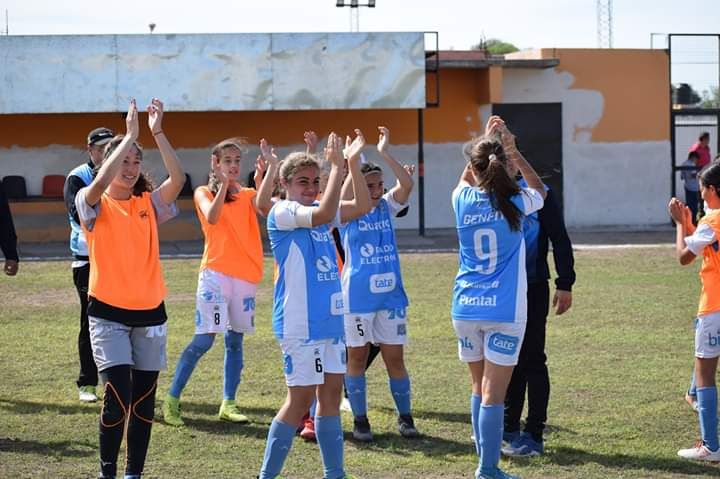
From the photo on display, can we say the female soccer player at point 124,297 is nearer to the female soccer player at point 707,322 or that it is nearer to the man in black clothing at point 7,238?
the man in black clothing at point 7,238

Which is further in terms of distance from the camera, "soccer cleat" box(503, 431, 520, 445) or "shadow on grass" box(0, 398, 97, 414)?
"shadow on grass" box(0, 398, 97, 414)

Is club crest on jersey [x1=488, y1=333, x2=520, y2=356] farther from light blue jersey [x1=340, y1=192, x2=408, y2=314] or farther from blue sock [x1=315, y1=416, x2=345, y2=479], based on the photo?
light blue jersey [x1=340, y1=192, x2=408, y2=314]

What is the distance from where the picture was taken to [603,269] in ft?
59.5

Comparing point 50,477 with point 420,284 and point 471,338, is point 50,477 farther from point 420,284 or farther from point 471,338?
point 420,284

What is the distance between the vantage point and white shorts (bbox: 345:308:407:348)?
771 cm

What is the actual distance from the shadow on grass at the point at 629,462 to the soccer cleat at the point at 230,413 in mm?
2084

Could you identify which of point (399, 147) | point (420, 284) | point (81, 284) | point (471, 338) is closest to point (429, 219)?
point (399, 147)

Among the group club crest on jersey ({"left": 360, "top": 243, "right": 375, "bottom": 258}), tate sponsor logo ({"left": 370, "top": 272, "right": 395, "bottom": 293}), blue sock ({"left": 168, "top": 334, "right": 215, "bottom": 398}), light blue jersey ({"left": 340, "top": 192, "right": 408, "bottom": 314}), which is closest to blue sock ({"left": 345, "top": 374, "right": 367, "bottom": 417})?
light blue jersey ({"left": 340, "top": 192, "right": 408, "bottom": 314})

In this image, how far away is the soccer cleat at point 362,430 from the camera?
765 cm

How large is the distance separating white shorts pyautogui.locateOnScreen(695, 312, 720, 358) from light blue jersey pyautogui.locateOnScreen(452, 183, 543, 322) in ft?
4.70

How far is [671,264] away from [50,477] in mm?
13740

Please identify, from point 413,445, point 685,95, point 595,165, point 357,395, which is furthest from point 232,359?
point 685,95

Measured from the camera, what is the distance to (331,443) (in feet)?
20.2

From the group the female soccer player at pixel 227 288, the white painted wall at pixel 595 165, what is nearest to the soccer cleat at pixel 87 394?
the female soccer player at pixel 227 288
